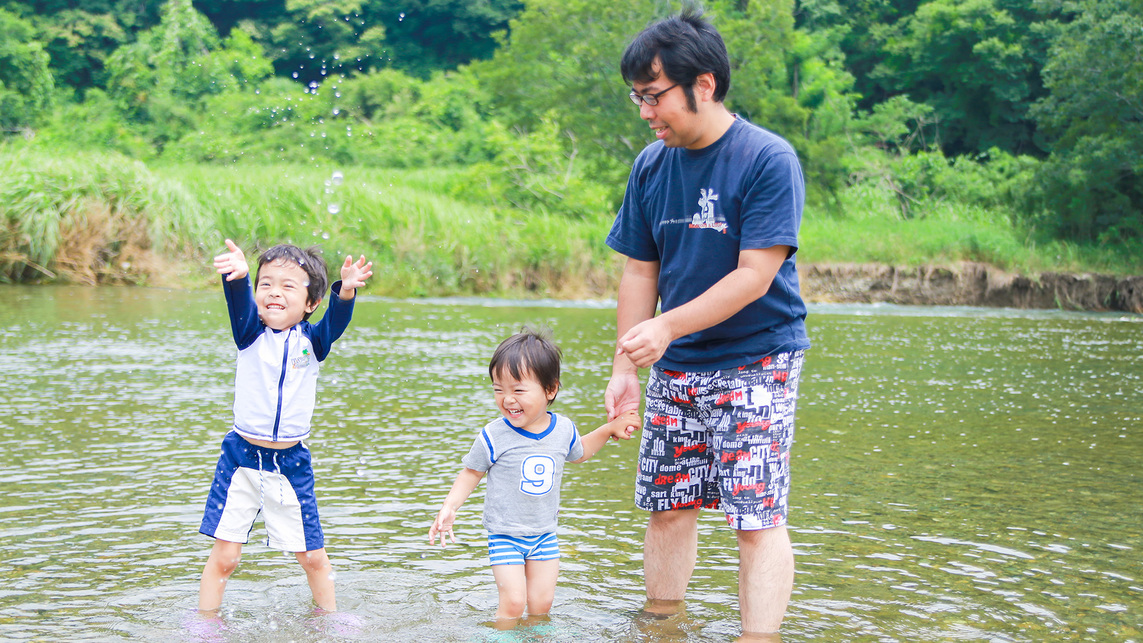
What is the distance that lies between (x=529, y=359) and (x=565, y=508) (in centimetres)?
161

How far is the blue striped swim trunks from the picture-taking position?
3135mm

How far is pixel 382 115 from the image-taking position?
31.8 meters

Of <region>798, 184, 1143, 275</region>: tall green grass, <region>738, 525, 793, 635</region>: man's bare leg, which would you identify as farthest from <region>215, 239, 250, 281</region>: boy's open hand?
<region>798, 184, 1143, 275</region>: tall green grass

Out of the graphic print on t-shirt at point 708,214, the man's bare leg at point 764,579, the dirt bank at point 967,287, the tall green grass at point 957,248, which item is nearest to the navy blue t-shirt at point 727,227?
the graphic print on t-shirt at point 708,214

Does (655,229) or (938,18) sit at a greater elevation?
(938,18)

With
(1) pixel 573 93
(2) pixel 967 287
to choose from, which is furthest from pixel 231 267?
(1) pixel 573 93

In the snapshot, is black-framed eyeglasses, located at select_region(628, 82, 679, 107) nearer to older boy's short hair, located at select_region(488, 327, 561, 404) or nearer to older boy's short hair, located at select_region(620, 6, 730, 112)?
older boy's short hair, located at select_region(620, 6, 730, 112)

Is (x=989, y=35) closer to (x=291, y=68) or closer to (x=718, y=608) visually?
(x=291, y=68)

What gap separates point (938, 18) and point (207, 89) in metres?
21.7

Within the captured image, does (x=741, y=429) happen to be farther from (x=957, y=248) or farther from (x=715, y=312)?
(x=957, y=248)

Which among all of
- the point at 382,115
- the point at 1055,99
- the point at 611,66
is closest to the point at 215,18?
the point at 382,115

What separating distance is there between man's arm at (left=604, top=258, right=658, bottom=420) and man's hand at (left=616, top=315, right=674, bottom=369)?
42cm

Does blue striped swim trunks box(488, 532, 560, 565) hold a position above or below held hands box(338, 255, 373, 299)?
below

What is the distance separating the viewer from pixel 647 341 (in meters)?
2.77
